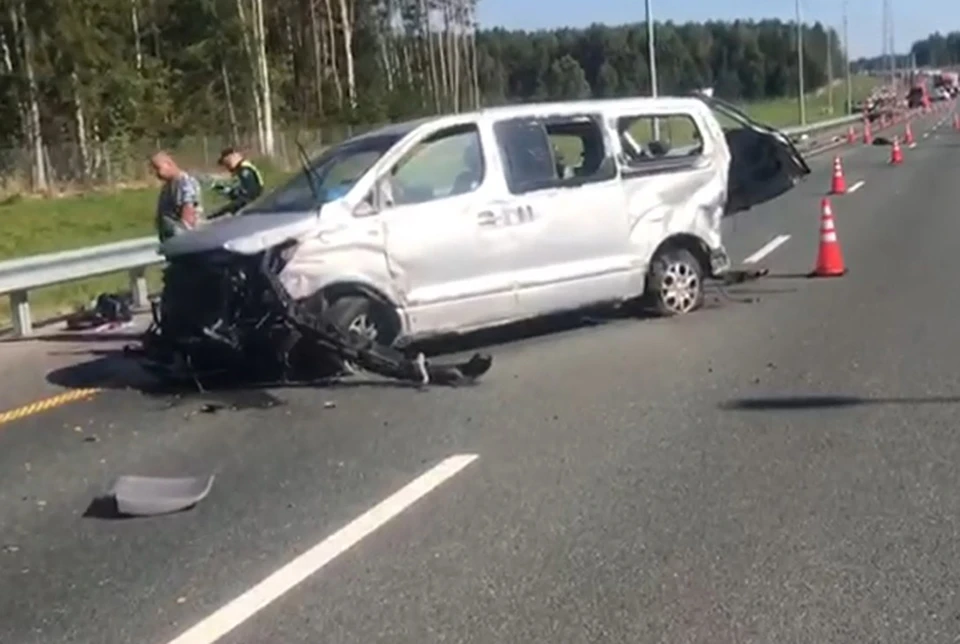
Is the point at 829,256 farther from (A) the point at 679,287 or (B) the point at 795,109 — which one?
(B) the point at 795,109

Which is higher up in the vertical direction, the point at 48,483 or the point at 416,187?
the point at 416,187

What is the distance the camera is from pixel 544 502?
25.2 ft

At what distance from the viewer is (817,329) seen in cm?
1302

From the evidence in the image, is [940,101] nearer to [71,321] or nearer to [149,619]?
[71,321]

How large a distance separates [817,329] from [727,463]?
16.1 feet

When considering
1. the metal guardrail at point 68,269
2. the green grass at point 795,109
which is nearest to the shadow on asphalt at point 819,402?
the metal guardrail at point 68,269

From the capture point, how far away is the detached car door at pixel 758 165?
16.1 metres

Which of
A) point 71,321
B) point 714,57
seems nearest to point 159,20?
point 714,57

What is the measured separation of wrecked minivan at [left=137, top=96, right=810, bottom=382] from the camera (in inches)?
447

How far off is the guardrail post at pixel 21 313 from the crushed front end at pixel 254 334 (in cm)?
394

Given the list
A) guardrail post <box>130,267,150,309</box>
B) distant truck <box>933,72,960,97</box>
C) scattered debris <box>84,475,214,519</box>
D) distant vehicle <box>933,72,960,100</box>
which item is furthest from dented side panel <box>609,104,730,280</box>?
distant truck <box>933,72,960,97</box>

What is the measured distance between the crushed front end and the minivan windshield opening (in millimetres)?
884

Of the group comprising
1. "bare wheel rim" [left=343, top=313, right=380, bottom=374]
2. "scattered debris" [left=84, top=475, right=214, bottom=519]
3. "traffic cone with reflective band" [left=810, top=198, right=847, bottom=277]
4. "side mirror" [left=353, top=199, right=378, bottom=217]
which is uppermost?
"side mirror" [left=353, top=199, right=378, bottom=217]

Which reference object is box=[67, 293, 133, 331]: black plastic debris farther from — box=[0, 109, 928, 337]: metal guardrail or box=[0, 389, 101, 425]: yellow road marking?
box=[0, 389, 101, 425]: yellow road marking
